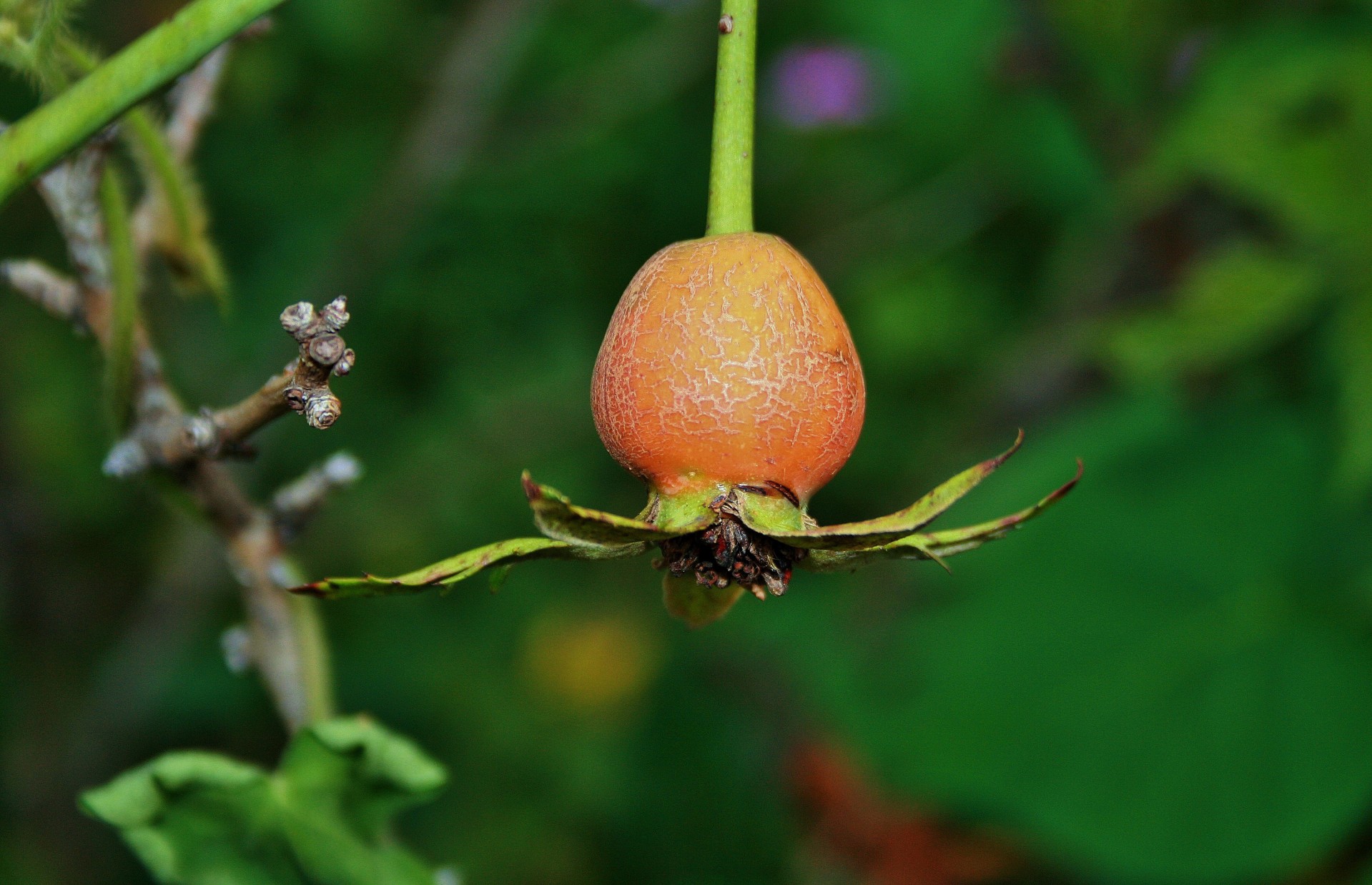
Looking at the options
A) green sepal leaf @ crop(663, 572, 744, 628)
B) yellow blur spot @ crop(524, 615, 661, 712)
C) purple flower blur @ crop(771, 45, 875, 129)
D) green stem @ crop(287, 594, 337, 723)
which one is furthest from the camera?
yellow blur spot @ crop(524, 615, 661, 712)

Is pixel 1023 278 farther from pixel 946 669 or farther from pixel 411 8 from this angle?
pixel 411 8

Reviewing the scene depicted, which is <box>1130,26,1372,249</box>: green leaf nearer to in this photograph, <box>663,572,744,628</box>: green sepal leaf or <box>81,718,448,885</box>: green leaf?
<box>663,572,744,628</box>: green sepal leaf

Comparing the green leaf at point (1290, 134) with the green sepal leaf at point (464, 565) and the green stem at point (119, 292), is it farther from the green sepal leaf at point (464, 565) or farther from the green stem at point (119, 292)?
the green stem at point (119, 292)

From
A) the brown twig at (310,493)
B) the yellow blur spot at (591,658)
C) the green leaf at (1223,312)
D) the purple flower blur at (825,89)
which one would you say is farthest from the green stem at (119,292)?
the yellow blur spot at (591,658)

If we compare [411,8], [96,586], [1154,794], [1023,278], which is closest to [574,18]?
[411,8]

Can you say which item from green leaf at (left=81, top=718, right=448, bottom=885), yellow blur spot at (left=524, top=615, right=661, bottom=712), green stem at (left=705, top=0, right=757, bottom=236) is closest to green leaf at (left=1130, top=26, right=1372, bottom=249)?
green stem at (left=705, top=0, right=757, bottom=236)
